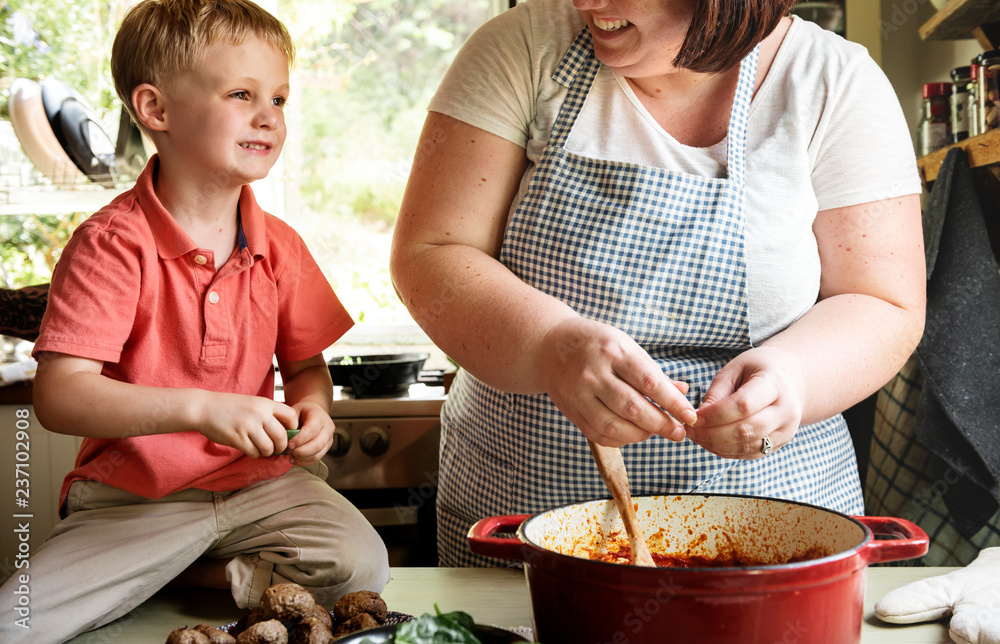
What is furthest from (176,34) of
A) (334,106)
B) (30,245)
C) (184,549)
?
(30,245)

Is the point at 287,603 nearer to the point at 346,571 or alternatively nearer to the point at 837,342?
the point at 346,571

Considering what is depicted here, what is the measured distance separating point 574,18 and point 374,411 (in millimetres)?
993

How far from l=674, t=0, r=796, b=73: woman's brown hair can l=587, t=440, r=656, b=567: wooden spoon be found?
1.53ft

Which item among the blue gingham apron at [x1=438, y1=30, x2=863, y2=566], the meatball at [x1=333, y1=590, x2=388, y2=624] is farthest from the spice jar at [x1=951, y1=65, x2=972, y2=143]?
the meatball at [x1=333, y1=590, x2=388, y2=624]

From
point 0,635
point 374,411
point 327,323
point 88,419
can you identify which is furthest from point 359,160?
point 0,635

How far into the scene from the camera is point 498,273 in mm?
853

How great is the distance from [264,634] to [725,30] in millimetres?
753

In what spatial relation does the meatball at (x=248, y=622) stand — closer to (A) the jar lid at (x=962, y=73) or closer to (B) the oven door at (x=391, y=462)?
(B) the oven door at (x=391, y=462)

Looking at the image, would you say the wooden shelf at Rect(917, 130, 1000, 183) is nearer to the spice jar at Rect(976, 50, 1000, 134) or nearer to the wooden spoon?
the spice jar at Rect(976, 50, 1000, 134)

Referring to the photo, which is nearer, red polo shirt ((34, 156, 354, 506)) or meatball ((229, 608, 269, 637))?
meatball ((229, 608, 269, 637))

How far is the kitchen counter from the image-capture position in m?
0.71

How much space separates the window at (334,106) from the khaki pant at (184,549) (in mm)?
1500

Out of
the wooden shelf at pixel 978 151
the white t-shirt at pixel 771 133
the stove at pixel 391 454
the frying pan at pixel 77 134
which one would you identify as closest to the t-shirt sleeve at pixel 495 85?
the white t-shirt at pixel 771 133

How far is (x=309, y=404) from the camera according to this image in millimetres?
989
